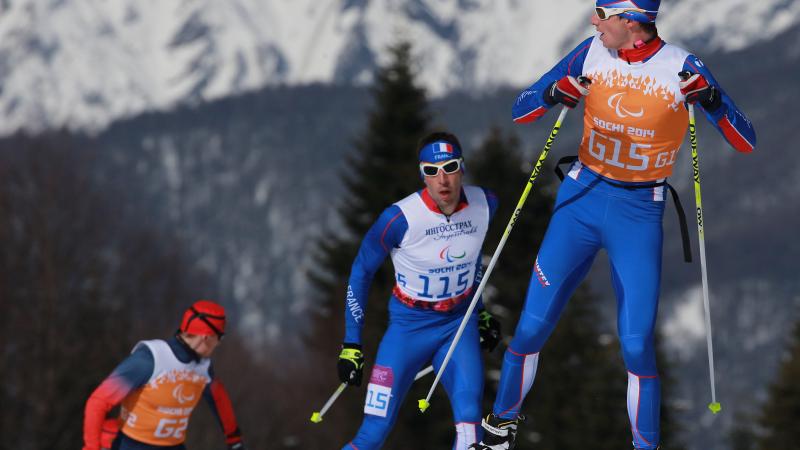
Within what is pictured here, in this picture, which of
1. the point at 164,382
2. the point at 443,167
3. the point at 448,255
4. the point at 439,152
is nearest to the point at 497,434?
the point at 448,255

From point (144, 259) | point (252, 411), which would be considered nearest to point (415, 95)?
point (252, 411)

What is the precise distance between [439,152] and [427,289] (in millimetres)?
1105

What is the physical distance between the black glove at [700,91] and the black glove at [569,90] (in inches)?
26.4

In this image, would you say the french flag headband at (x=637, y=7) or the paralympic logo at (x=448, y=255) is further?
the paralympic logo at (x=448, y=255)

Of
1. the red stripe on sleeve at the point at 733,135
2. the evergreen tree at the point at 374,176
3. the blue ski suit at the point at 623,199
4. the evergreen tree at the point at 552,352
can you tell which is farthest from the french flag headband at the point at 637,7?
the evergreen tree at the point at 374,176

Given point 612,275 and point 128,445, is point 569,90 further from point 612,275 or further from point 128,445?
point 128,445

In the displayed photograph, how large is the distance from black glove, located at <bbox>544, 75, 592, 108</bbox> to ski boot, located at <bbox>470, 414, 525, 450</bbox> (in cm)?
233

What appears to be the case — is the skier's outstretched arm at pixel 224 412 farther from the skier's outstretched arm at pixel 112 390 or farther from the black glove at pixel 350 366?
the black glove at pixel 350 366

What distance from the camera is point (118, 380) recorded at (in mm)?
10250

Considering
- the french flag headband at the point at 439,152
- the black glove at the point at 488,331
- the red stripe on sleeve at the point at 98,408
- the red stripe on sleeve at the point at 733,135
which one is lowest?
the red stripe on sleeve at the point at 98,408

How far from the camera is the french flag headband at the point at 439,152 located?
31.7 ft

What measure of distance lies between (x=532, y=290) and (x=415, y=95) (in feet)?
115

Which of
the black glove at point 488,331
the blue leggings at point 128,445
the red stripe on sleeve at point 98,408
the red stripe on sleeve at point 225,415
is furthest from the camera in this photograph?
the red stripe on sleeve at point 225,415

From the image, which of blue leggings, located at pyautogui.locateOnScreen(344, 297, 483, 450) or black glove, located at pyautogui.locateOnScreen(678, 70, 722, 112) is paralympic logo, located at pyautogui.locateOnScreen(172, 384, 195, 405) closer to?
blue leggings, located at pyautogui.locateOnScreen(344, 297, 483, 450)
